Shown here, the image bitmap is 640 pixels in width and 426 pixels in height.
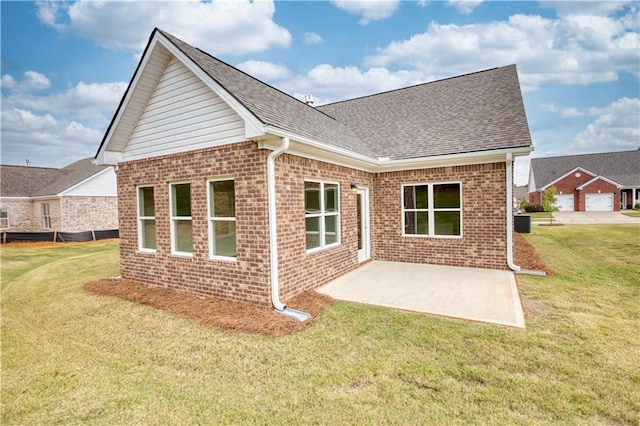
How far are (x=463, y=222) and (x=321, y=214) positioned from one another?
14.7ft

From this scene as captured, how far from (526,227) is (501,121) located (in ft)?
21.2

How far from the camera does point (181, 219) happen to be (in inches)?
290

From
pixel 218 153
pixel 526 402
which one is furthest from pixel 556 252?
pixel 218 153

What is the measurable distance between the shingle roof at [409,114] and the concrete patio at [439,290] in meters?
3.47

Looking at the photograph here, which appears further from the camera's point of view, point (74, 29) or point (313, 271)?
point (74, 29)

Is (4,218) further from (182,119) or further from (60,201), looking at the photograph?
(182,119)

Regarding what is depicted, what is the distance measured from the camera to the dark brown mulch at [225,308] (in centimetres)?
525

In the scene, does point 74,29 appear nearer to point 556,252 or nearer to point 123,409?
point 123,409

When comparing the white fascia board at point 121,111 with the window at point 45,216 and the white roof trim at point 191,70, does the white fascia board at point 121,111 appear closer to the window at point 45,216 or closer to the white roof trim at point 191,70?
the white roof trim at point 191,70

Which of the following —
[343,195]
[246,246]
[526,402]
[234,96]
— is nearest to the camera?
[526,402]

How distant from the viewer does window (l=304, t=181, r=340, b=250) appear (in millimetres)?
7414

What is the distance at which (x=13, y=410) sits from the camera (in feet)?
11.0

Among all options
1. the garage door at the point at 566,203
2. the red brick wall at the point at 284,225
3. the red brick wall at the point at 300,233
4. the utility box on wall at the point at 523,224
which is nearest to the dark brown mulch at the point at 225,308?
the red brick wall at the point at 284,225

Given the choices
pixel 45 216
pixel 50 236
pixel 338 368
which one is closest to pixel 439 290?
pixel 338 368
